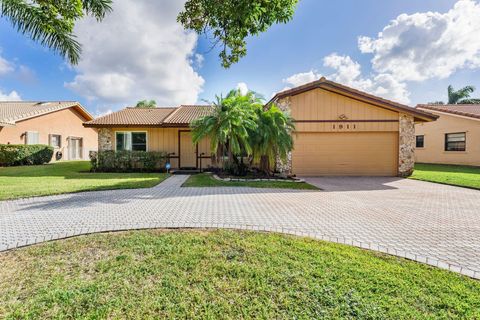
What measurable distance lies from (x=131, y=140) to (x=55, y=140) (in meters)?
11.5

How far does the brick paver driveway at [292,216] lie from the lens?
4.12 metres

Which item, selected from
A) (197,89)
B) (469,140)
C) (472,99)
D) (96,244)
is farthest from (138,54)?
(472,99)

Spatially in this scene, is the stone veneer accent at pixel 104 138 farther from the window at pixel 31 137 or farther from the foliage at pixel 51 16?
the foliage at pixel 51 16

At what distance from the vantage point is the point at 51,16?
7168 millimetres

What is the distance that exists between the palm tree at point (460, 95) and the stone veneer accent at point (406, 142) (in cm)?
2798

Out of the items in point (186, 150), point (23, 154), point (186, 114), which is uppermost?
point (186, 114)

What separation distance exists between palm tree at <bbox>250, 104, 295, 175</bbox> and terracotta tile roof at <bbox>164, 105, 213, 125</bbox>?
5976 millimetres

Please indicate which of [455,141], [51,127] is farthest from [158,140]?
[455,141]

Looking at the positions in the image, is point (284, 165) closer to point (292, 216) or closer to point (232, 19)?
point (292, 216)

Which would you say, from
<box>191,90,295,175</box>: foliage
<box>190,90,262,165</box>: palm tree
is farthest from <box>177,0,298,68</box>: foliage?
<box>191,90,295,175</box>: foliage

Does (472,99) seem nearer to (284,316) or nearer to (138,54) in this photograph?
(138,54)

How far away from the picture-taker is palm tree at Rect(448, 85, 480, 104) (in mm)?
31219

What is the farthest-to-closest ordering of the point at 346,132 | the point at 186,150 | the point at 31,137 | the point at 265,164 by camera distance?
the point at 31,137, the point at 186,150, the point at 346,132, the point at 265,164

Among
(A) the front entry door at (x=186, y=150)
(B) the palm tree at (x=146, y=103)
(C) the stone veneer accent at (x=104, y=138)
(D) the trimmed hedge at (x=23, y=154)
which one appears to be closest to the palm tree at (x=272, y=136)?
(A) the front entry door at (x=186, y=150)
